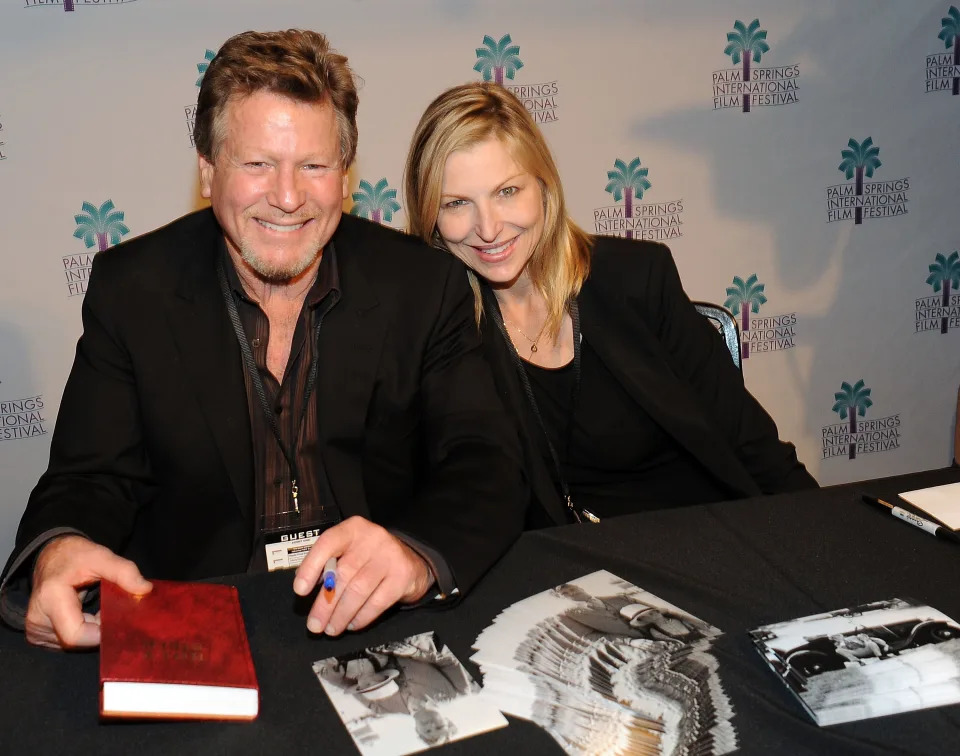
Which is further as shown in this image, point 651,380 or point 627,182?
point 627,182

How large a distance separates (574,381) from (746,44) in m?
2.26

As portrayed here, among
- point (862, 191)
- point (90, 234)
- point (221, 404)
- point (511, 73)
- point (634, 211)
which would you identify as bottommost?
point (221, 404)

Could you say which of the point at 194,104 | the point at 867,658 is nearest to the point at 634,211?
the point at 194,104

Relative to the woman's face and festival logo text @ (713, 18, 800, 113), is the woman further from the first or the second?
festival logo text @ (713, 18, 800, 113)

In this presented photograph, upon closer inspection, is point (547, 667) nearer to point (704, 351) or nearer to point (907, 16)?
point (704, 351)

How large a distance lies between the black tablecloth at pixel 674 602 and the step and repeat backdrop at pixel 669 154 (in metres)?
2.36

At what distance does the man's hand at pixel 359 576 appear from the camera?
58.1 inches

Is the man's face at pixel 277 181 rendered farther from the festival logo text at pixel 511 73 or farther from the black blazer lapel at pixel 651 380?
the festival logo text at pixel 511 73

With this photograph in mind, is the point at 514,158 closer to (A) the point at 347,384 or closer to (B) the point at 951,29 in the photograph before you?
(A) the point at 347,384

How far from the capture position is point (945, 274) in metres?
4.63

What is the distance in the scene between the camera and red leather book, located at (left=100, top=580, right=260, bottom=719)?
127 centimetres

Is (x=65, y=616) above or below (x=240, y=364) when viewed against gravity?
below

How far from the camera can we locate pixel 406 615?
5.17ft

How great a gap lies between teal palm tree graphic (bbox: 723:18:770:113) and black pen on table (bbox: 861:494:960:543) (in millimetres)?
2830
